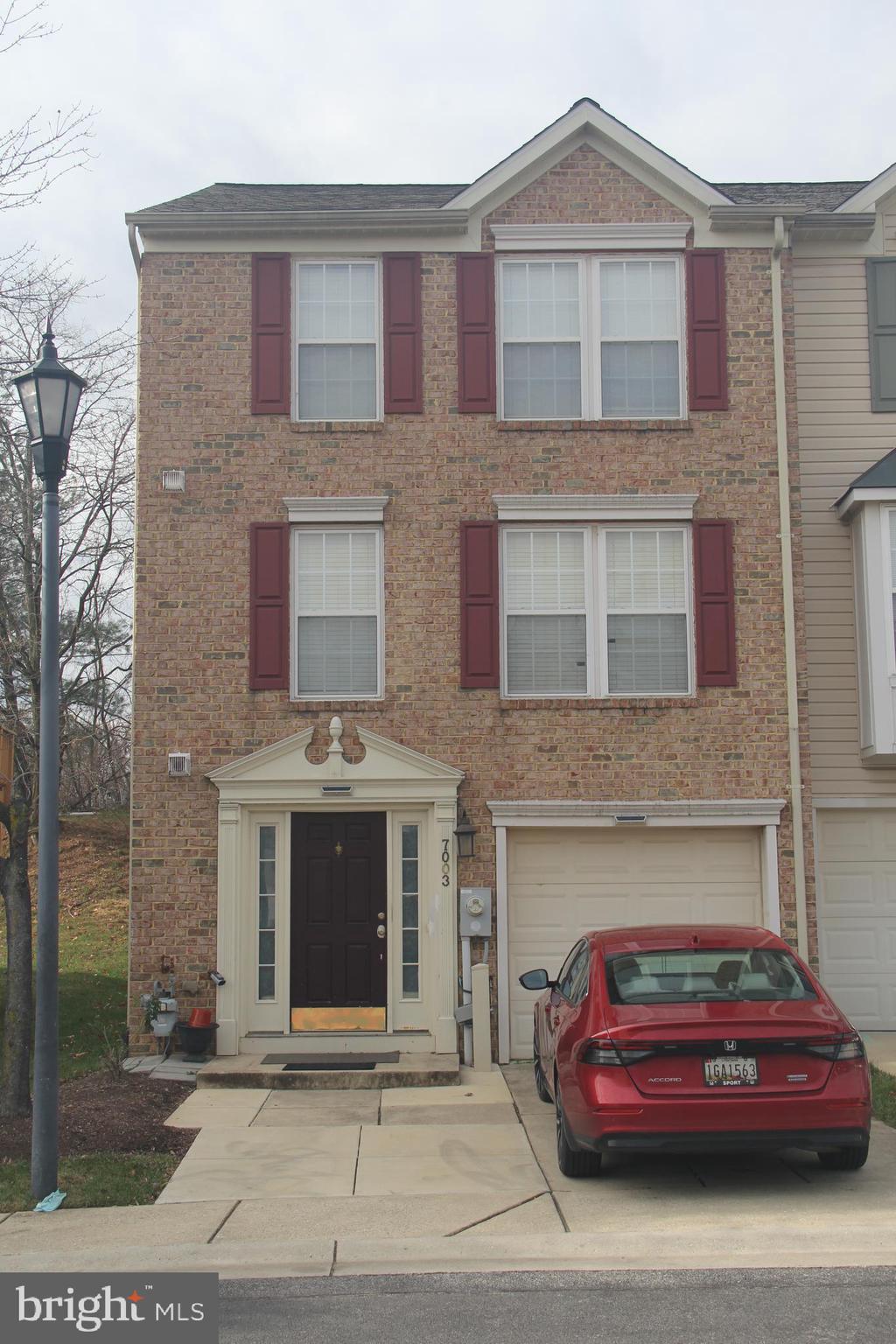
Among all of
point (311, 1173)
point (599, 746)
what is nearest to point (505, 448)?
point (599, 746)

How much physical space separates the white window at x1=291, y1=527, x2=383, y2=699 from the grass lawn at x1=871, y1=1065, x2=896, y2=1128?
5.60 metres

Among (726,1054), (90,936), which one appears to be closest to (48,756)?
(726,1054)

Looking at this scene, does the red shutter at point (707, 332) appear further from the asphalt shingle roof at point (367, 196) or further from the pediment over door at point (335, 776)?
the pediment over door at point (335, 776)

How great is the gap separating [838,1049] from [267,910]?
6644 millimetres

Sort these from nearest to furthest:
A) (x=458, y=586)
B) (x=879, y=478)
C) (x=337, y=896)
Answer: (x=337, y=896)
(x=458, y=586)
(x=879, y=478)

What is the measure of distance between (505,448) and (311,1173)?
287 inches

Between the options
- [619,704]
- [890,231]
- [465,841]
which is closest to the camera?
[465,841]

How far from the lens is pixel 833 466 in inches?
544

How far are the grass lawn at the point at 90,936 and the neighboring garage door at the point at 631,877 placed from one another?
4.43 metres

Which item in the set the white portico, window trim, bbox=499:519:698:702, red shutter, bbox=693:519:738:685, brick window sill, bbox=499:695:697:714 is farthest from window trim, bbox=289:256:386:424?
red shutter, bbox=693:519:738:685

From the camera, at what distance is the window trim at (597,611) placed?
42.1ft

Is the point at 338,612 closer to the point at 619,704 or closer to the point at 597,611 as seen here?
the point at 597,611

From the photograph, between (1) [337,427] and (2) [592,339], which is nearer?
(1) [337,427]

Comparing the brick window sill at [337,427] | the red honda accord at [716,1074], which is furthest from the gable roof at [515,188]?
the red honda accord at [716,1074]
